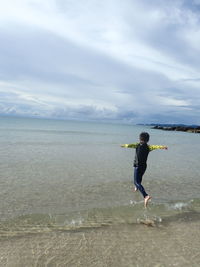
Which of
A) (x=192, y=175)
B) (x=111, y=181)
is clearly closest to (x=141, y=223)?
(x=111, y=181)

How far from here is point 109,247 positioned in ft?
20.0

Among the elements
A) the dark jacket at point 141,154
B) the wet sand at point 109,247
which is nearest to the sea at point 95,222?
the wet sand at point 109,247

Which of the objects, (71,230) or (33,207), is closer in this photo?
(71,230)

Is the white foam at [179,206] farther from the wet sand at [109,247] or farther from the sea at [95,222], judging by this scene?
the wet sand at [109,247]

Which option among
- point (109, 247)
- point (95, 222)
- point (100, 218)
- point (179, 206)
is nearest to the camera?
point (109, 247)

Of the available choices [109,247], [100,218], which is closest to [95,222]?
[100,218]

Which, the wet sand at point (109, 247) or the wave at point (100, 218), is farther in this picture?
the wave at point (100, 218)

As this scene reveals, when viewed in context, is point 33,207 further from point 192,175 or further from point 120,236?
point 192,175

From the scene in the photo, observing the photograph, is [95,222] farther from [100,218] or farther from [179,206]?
[179,206]

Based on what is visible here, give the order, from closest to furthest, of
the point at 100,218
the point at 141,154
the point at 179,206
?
the point at 100,218, the point at 141,154, the point at 179,206

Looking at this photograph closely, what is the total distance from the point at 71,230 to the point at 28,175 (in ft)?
25.9

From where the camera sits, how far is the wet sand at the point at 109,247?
17.8 ft

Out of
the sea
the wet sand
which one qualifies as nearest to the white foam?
the sea

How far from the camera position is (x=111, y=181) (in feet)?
44.9
